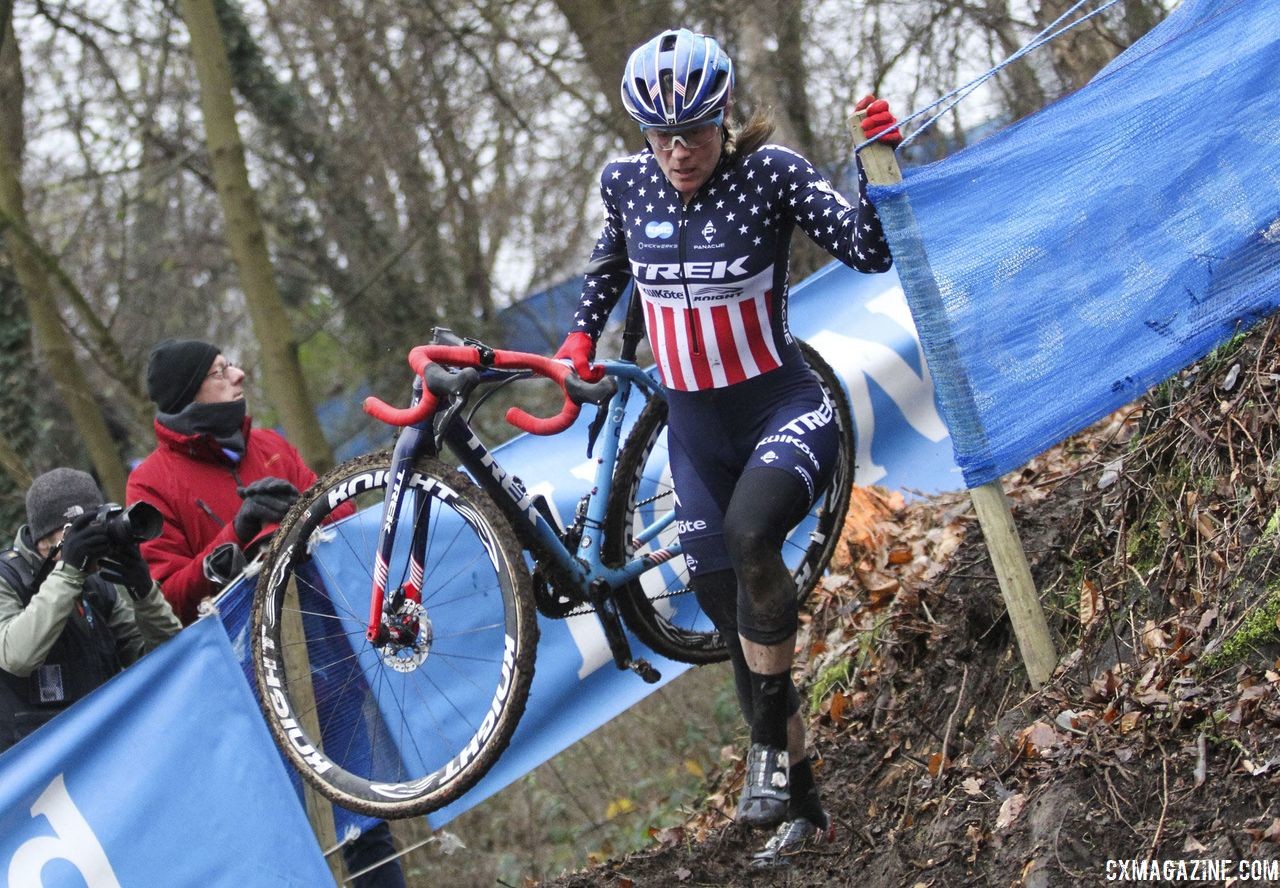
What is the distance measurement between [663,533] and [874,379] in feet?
6.16

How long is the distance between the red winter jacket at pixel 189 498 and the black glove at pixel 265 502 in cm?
12

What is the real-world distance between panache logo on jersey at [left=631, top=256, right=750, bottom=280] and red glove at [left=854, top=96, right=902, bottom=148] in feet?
1.82

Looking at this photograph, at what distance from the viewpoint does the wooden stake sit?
444 centimetres

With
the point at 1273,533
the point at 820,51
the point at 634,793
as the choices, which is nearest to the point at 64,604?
the point at 1273,533

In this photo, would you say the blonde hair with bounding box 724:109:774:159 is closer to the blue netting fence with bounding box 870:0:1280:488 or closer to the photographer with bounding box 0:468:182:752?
the blue netting fence with bounding box 870:0:1280:488

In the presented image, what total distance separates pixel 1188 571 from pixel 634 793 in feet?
22.6

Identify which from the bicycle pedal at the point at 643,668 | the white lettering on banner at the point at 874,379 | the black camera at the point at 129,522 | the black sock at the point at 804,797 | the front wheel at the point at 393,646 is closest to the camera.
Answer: the front wheel at the point at 393,646

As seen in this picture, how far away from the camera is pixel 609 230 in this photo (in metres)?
4.96

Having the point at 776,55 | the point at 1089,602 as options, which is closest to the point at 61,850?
the point at 1089,602

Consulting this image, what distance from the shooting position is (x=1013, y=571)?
4488 mm

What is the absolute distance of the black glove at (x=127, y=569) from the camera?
4.72 meters

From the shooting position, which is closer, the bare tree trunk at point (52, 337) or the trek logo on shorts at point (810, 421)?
the trek logo on shorts at point (810, 421)

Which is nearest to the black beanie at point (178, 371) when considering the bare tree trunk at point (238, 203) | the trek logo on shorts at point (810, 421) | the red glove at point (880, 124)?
the trek logo on shorts at point (810, 421)

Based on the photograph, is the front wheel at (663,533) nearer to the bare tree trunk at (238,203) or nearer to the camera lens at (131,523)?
the camera lens at (131,523)
